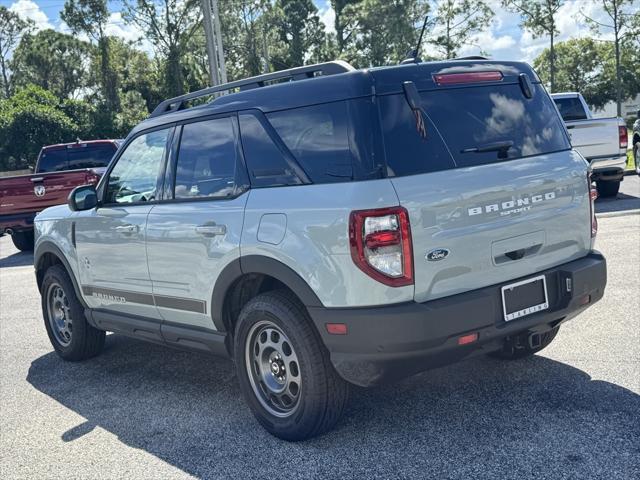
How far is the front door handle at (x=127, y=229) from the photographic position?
477cm

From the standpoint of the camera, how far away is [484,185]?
356 cm

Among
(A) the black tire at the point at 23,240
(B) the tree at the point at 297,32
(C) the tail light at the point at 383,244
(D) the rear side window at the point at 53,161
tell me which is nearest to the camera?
(C) the tail light at the point at 383,244

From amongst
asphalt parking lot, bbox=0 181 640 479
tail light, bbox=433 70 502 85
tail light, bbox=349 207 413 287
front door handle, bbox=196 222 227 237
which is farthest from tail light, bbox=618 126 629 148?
tail light, bbox=349 207 413 287

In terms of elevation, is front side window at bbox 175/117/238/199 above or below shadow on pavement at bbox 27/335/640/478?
above

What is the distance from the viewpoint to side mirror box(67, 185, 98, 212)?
5199 millimetres

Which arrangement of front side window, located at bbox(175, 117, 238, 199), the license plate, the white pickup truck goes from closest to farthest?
the license plate
front side window, located at bbox(175, 117, 238, 199)
the white pickup truck

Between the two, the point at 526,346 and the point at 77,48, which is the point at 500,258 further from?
the point at 77,48

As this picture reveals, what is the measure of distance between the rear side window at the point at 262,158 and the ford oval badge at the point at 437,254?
806mm

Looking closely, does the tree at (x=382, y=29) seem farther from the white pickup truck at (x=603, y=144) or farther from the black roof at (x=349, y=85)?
the black roof at (x=349, y=85)

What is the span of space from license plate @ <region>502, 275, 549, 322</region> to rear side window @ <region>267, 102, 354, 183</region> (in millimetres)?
1026

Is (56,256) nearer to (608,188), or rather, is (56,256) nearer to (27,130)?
(608,188)

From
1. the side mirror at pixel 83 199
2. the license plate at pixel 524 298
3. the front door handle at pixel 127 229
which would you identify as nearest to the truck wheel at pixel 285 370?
the license plate at pixel 524 298

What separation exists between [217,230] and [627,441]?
2419 millimetres

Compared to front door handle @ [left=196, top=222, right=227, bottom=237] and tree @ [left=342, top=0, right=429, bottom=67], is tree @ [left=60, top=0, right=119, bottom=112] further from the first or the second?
front door handle @ [left=196, top=222, right=227, bottom=237]
